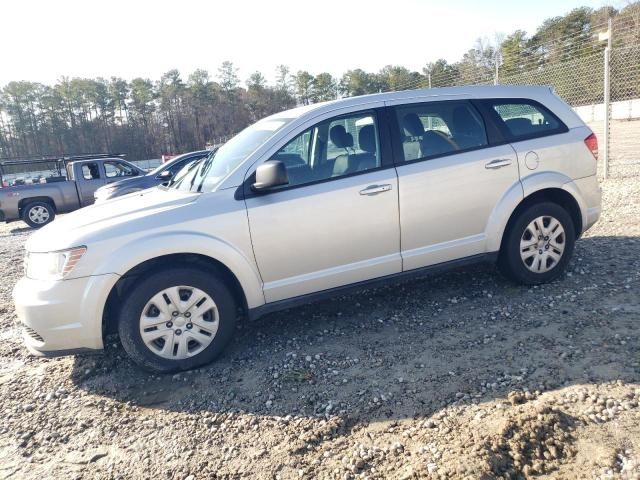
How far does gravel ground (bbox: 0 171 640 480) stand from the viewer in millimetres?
2375

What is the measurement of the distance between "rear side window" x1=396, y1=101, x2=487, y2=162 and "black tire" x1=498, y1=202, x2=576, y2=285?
0.78m

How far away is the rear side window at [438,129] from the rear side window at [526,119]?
257mm

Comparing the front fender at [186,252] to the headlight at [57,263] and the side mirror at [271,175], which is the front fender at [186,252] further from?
the side mirror at [271,175]

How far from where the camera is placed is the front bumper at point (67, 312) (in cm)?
321

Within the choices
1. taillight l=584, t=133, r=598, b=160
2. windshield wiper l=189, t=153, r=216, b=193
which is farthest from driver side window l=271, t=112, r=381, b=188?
taillight l=584, t=133, r=598, b=160

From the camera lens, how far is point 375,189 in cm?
373

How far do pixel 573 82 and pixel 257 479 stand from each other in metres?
16.8

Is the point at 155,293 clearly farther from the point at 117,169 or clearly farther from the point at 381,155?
the point at 117,169

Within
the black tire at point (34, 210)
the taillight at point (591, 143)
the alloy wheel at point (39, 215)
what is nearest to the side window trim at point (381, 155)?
the taillight at point (591, 143)

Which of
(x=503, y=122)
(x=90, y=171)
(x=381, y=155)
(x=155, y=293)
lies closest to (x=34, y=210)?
(x=90, y=171)

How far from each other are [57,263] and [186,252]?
2.86ft

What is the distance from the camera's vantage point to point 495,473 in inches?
85.5

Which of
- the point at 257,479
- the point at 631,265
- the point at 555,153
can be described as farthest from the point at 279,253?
the point at 631,265

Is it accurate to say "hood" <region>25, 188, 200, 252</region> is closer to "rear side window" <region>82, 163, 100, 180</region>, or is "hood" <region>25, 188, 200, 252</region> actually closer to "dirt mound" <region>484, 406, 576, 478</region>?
"dirt mound" <region>484, 406, 576, 478</region>
